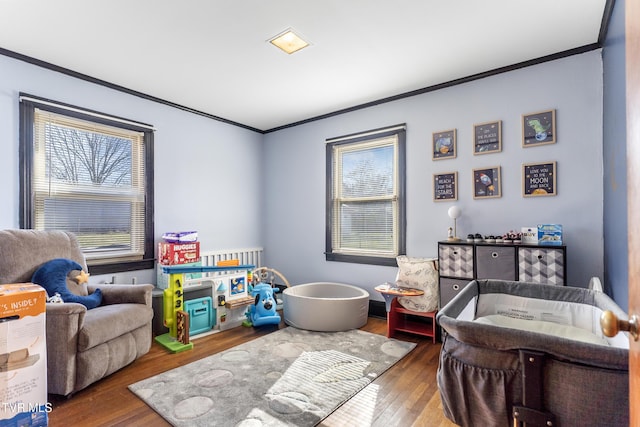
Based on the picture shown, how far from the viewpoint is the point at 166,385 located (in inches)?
83.0

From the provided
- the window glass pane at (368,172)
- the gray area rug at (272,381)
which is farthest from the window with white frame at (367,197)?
the gray area rug at (272,381)

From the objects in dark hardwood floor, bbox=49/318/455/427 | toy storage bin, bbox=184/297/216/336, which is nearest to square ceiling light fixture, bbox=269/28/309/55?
toy storage bin, bbox=184/297/216/336

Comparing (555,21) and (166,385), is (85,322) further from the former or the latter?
(555,21)

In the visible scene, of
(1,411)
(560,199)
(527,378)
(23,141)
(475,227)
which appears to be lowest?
(1,411)

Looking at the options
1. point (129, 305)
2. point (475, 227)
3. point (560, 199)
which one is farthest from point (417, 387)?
point (129, 305)

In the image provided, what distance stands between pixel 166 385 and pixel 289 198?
9.08 feet

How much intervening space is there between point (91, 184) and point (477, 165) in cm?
369

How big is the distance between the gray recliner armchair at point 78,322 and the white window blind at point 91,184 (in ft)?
1.34

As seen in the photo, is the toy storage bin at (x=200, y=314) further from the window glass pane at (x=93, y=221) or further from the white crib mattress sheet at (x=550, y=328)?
the white crib mattress sheet at (x=550, y=328)

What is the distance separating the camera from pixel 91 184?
303 centimetres

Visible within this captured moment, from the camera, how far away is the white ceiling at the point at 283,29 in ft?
6.72

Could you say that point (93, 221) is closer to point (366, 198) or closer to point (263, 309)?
point (263, 309)

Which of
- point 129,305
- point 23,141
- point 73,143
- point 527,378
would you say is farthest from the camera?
point 73,143

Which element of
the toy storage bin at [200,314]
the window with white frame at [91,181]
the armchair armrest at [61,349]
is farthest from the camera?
the toy storage bin at [200,314]
